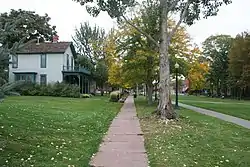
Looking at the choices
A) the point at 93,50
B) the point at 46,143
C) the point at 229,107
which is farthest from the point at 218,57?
the point at 46,143

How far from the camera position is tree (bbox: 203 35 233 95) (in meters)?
80.4

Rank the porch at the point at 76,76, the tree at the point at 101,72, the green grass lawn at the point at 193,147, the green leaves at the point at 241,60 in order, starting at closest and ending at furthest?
1. the green grass lawn at the point at 193,147
2. the porch at the point at 76,76
3. the green leaves at the point at 241,60
4. the tree at the point at 101,72

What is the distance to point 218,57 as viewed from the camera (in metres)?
81.6

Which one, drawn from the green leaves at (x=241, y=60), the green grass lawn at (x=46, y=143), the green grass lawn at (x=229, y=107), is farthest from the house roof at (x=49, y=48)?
the green grass lawn at (x=46, y=143)

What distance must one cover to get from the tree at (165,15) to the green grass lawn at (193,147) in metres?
3.09

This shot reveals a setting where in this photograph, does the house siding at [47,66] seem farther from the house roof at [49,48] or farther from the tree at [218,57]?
the tree at [218,57]

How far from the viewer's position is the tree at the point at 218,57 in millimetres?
80375

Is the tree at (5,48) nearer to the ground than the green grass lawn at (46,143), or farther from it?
farther from it

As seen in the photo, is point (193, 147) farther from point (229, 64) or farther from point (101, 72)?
point (229, 64)

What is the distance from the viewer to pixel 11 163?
7.04 m

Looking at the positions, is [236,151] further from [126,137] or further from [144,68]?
[144,68]

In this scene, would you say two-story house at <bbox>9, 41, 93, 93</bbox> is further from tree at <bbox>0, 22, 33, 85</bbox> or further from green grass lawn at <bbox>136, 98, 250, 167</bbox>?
tree at <bbox>0, 22, 33, 85</bbox>

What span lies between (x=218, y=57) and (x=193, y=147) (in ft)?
244

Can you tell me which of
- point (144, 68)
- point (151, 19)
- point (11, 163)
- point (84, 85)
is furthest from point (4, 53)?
point (84, 85)
